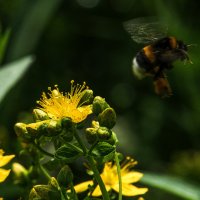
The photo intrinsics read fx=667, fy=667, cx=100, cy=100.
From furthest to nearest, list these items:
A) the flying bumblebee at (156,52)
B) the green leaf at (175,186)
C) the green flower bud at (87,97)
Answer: the green leaf at (175,186) < the flying bumblebee at (156,52) < the green flower bud at (87,97)

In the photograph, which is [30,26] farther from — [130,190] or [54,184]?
[54,184]

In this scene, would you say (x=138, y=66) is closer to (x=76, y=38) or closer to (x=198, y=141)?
(x=198, y=141)

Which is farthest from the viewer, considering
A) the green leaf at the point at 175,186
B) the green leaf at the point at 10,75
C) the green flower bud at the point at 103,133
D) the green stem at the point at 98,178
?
the green leaf at the point at 10,75

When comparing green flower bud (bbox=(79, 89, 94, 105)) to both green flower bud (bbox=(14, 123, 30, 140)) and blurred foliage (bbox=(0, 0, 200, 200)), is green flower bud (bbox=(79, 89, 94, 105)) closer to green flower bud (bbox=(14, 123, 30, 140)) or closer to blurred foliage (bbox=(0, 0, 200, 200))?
green flower bud (bbox=(14, 123, 30, 140))

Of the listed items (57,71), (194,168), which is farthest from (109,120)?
(57,71)

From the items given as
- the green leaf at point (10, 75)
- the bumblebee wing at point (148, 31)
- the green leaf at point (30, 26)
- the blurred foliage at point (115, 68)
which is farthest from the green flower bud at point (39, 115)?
the green leaf at point (30, 26)

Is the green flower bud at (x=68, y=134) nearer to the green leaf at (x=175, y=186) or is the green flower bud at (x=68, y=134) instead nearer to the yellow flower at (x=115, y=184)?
the yellow flower at (x=115, y=184)
